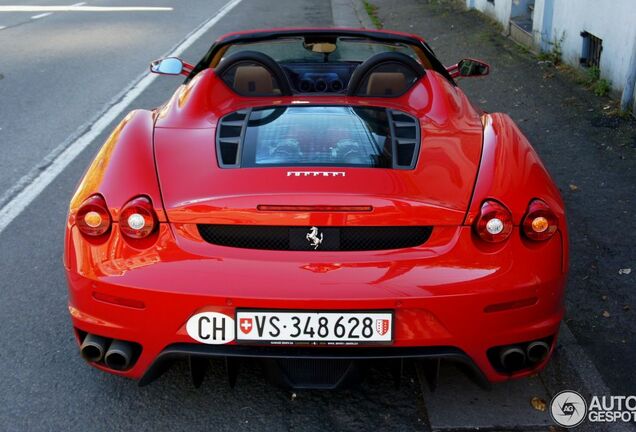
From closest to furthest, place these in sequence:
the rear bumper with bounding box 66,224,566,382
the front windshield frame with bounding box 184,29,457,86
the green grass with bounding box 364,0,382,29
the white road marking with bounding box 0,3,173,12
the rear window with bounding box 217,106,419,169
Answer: the rear bumper with bounding box 66,224,566,382, the rear window with bounding box 217,106,419,169, the front windshield frame with bounding box 184,29,457,86, the green grass with bounding box 364,0,382,29, the white road marking with bounding box 0,3,173,12

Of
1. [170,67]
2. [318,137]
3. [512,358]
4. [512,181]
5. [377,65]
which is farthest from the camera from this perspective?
[170,67]

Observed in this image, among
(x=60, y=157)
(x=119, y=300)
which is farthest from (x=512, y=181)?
(x=60, y=157)

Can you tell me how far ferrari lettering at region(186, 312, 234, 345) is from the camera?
2.83 m

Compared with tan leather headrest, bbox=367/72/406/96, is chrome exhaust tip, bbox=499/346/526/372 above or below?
below

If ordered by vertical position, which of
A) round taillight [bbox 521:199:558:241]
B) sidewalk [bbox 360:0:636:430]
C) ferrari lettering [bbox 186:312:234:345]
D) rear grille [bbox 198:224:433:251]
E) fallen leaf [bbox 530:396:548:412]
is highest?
rear grille [bbox 198:224:433:251]

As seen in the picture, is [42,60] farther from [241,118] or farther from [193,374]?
[193,374]

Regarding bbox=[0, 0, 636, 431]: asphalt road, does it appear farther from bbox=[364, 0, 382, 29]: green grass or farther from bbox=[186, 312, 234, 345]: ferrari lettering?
bbox=[364, 0, 382, 29]: green grass

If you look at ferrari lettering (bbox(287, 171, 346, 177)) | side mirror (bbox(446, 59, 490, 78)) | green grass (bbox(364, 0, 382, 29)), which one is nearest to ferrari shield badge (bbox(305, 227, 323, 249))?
ferrari lettering (bbox(287, 171, 346, 177))

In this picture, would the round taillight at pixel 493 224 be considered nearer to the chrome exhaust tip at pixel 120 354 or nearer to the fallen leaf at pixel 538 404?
the fallen leaf at pixel 538 404

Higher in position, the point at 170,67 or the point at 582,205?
the point at 170,67

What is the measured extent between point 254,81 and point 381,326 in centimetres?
176

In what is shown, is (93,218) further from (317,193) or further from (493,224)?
(493,224)

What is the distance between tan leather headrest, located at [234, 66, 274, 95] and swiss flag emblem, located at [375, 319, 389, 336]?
5.61 ft

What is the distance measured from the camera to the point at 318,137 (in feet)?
11.4
